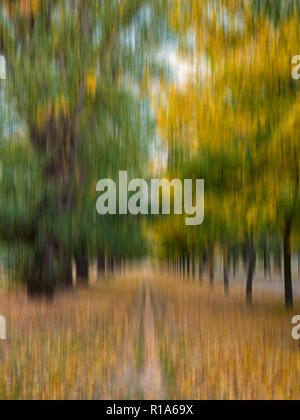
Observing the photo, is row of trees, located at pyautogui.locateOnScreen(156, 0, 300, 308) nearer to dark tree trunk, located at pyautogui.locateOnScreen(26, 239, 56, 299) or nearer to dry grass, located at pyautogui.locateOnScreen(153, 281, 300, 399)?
dry grass, located at pyautogui.locateOnScreen(153, 281, 300, 399)

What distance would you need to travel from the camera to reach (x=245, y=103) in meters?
12.3

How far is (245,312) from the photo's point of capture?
697 inches

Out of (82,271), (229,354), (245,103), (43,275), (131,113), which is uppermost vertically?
(131,113)

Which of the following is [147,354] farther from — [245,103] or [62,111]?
[62,111]

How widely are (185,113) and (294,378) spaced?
328 inches

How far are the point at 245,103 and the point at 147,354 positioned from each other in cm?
634

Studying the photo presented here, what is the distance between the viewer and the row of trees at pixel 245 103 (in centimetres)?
1128

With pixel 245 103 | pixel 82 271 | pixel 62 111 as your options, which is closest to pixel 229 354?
pixel 245 103

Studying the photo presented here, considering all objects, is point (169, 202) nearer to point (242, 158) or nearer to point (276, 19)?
point (242, 158)

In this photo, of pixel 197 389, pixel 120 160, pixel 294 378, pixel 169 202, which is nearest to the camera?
pixel 197 389

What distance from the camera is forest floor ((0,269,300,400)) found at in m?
7.61

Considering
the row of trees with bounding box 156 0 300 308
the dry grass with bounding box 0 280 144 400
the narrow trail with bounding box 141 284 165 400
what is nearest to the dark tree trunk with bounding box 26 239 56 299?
the dry grass with bounding box 0 280 144 400

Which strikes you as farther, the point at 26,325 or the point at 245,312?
the point at 245,312

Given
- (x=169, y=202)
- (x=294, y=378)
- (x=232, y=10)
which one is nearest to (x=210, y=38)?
(x=232, y=10)
